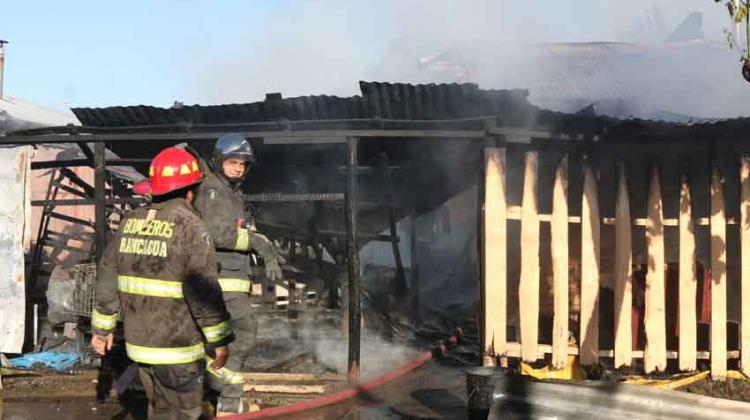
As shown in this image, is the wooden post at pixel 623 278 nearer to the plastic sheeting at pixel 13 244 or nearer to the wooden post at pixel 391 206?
the wooden post at pixel 391 206

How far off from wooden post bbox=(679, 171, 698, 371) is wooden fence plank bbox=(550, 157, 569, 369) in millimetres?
954

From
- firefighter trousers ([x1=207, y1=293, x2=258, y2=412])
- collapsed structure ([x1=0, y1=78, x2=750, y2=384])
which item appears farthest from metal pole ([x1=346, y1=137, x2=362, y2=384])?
firefighter trousers ([x1=207, y1=293, x2=258, y2=412])

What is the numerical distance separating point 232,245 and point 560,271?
272cm

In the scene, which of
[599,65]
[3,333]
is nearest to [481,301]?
[3,333]

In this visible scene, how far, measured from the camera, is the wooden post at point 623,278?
552 centimetres

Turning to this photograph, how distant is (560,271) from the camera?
18.1 ft

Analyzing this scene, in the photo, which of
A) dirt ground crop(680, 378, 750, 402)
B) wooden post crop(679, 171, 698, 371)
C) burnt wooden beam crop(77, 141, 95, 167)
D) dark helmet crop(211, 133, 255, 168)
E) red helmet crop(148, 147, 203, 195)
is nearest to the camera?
red helmet crop(148, 147, 203, 195)

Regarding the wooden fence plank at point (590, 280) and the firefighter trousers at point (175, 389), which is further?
the wooden fence plank at point (590, 280)

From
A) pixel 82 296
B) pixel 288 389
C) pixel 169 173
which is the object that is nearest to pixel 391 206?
pixel 288 389

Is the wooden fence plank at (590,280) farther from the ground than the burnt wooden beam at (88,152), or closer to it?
closer to it

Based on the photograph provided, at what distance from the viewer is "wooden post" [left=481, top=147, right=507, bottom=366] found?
18.2 feet

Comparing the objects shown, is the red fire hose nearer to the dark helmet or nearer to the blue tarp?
the dark helmet

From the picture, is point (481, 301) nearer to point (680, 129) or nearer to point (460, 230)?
point (680, 129)

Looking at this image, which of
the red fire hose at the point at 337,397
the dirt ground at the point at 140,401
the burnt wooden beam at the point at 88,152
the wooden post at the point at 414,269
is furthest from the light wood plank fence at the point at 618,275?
the burnt wooden beam at the point at 88,152
